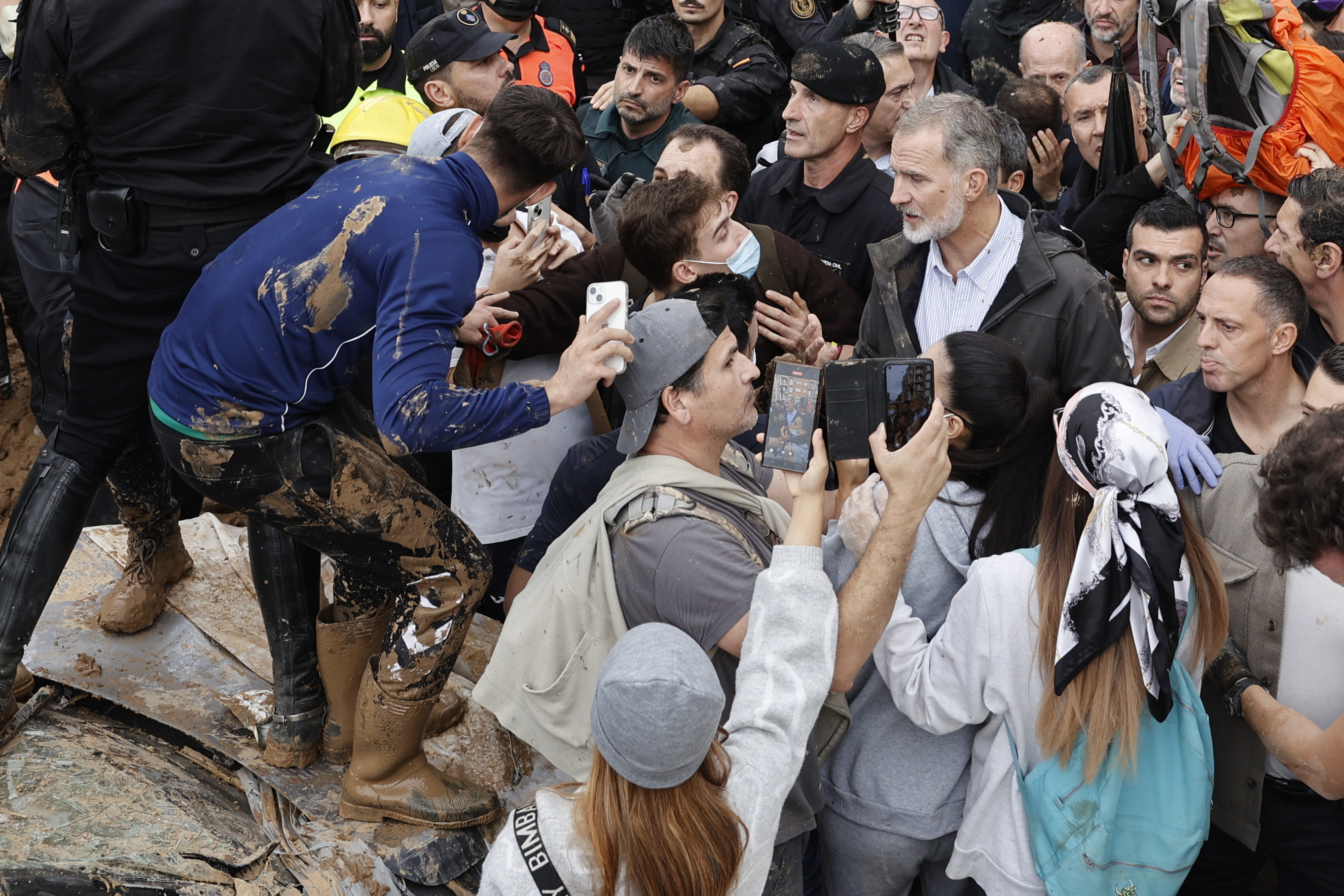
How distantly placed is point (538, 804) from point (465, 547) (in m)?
1.10

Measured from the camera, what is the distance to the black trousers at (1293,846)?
7.68 feet

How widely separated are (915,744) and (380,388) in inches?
54.5

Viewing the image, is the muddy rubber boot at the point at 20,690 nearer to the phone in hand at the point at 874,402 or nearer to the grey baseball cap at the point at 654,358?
the grey baseball cap at the point at 654,358

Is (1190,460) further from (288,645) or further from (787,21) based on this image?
(787,21)

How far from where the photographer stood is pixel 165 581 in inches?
146

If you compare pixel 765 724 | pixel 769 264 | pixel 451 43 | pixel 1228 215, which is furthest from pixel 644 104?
pixel 765 724

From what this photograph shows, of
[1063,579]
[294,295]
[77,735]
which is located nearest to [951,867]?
[1063,579]

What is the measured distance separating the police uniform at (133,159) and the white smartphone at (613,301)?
109 cm

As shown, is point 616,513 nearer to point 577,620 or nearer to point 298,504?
point 577,620

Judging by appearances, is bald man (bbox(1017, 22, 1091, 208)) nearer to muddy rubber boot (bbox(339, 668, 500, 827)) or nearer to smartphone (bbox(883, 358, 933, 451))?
smartphone (bbox(883, 358, 933, 451))

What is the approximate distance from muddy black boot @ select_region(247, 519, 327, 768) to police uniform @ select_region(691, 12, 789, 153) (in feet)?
11.2

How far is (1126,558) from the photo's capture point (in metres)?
2.01

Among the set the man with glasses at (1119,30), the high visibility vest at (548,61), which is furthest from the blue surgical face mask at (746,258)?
the man with glasses at (1119,30)

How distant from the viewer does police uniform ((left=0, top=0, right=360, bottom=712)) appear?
2799mm
